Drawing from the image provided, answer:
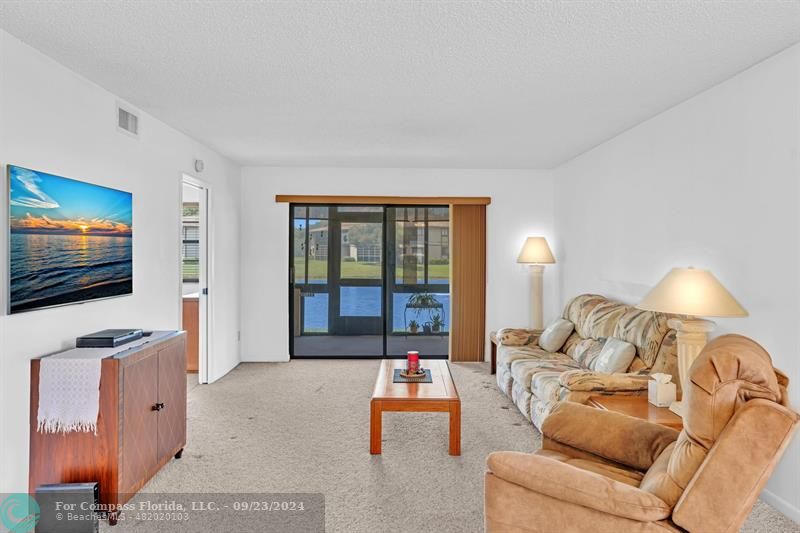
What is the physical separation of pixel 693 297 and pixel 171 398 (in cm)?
318

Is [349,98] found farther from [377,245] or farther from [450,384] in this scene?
[377,245]

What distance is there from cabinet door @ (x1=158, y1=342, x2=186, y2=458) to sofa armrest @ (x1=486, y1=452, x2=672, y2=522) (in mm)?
2090

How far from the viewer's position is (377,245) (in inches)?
239

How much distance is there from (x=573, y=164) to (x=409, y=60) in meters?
3.32

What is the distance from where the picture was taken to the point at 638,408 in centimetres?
274

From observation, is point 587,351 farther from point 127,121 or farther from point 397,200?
point 127,121

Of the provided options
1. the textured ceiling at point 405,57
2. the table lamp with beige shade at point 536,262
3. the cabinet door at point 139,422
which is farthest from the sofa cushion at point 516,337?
the cabinet door at point 139,422

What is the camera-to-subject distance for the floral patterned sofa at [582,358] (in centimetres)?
300

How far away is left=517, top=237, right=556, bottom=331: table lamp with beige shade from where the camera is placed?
5.55 meters

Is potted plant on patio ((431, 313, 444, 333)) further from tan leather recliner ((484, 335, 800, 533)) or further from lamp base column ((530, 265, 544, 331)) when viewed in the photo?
tan leather recliner ((484, 335, 800, 533))

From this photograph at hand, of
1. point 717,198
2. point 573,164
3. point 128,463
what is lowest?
point 128,463

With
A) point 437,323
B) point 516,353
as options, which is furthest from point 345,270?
point 516,353

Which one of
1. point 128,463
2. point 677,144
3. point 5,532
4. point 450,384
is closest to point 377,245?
point 450,384

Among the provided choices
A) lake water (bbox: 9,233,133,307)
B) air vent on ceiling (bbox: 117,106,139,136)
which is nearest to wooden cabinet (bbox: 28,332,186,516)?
lake water (bbox: 9,233,133,307)
